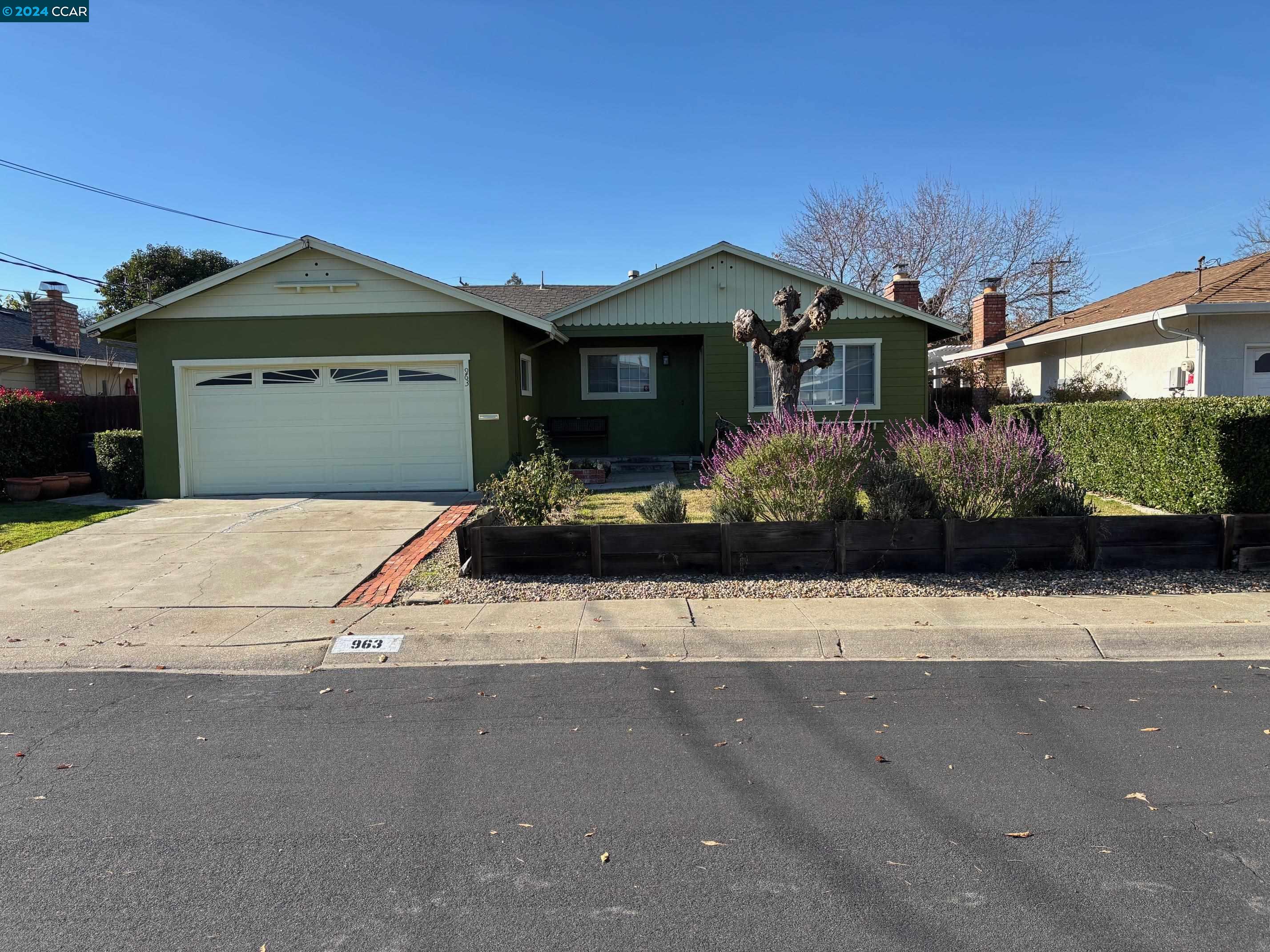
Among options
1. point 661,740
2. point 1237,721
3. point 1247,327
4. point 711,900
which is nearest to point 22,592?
point 661,740

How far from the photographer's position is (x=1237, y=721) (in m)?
4.61

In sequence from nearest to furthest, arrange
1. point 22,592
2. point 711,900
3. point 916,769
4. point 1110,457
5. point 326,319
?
point 711,900
point 916,769
point 22,592
point 1110,457
point 326,319

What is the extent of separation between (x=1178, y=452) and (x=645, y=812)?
843 cm

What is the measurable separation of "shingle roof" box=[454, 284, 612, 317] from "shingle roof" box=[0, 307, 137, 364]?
26.0 ft

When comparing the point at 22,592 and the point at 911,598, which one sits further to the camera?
the point at 22,592

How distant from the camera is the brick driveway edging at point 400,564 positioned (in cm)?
755

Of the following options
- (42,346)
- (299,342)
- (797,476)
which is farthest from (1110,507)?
(42,346)

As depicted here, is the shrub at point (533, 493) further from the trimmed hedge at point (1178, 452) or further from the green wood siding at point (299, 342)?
the trimmed hedge at point (1178, 452)

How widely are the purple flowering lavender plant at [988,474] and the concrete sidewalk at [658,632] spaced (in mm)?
1294

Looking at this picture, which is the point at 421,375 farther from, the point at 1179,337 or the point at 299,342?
the point at 1179,337

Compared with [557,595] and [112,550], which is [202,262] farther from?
[557,595]

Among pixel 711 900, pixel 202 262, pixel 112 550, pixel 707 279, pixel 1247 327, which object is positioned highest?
pixel 202 262

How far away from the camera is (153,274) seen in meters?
32.1

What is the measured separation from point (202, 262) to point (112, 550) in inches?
1067
